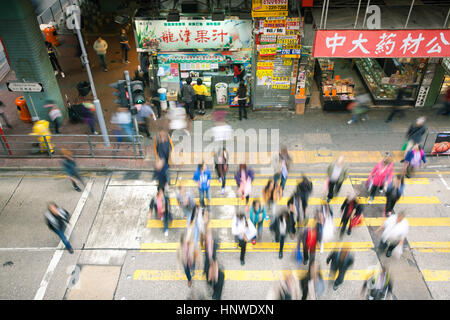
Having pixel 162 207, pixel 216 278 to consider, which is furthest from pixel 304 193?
pixel 162 207

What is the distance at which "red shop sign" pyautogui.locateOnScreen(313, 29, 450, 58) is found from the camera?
40.9 ft

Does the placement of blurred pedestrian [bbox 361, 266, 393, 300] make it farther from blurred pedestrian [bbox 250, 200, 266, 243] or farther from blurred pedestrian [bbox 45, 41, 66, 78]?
blurred pedestrian [bbox 45, 41, 66, 78]

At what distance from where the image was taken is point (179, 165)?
1324 cm

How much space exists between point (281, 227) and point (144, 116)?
289 inches

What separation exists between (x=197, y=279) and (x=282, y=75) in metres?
8.93

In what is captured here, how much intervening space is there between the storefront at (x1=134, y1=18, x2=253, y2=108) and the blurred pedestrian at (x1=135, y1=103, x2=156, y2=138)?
2.01m

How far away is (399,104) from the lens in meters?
14.9

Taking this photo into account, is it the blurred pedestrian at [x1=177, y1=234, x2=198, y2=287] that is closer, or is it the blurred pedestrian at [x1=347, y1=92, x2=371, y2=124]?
the blurred pedestrian at [x1=177, y1=234, x2=198, y2=287]

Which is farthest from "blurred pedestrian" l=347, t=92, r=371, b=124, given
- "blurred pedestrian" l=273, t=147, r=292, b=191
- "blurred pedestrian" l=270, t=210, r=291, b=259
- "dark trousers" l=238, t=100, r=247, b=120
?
"blurred pedestrian" l=270, t=210, r=291, b=259

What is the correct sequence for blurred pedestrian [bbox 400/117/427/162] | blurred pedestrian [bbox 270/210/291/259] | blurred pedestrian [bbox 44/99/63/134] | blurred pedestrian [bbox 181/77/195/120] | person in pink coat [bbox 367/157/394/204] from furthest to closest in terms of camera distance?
blurred pedestrian [bbox 181/77/195/120] → blurred pedestrian [bbox 44/99/63/134] → blurred pedestrian [bbox 400/117/427/162] → person in pink coat [bbox 367/157/394/204] → blurred pedestrian [bbox 270/210/291/259]

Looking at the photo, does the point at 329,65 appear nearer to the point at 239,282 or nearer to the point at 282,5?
the point at 282,5

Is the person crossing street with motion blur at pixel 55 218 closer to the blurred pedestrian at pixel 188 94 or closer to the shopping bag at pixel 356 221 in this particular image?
the blurred pedestrian at pixel 188 94
